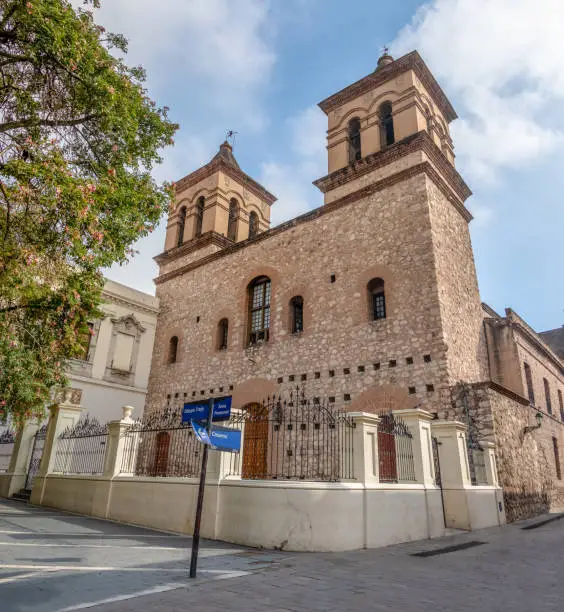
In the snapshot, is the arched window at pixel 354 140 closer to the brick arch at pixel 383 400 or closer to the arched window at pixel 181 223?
the brick arch at pixel 383 400

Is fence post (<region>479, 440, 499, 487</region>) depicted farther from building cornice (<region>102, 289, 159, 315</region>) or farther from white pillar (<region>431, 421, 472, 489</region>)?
building cornice (<region>102, 289, 159, 315</region>)

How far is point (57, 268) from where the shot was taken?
720 cm

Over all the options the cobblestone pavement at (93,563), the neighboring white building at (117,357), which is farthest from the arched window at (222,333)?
the cobblestone pavement at (93,563)

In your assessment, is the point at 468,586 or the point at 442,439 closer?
the point at 468,586

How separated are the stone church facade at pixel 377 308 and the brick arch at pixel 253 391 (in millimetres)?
48

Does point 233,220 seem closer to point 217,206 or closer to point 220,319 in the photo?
point 217,206

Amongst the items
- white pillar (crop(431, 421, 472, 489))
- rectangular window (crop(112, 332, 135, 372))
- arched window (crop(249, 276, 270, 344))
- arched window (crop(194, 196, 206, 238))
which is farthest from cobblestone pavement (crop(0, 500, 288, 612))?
arched window (crop(194, 196, 206, 238))

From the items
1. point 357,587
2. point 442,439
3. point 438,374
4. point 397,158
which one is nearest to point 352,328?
point 438,374

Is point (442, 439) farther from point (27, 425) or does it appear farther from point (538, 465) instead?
point (27, 425)

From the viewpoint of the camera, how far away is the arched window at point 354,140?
16.2m

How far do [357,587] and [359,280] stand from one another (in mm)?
9790

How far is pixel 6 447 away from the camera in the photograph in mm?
13734

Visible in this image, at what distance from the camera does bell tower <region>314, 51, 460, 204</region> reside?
1438 centimetres

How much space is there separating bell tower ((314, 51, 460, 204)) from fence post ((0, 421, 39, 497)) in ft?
38.4
